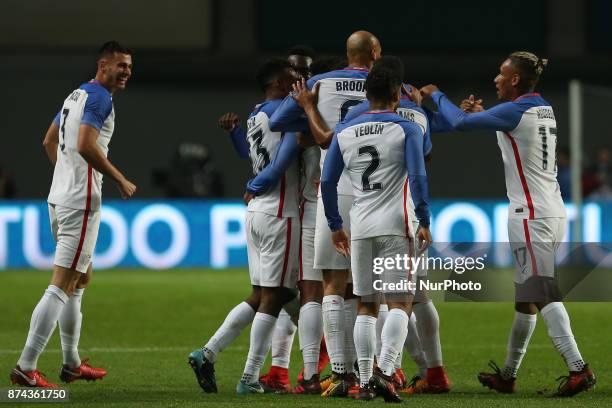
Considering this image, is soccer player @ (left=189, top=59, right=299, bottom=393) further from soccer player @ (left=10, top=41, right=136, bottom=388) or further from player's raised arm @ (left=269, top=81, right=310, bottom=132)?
soccer player @ (left=10, top=41, right=136, bottom=388)

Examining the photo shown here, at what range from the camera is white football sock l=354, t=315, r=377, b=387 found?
7.17 meters

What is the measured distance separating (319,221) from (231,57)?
16661 millimetres

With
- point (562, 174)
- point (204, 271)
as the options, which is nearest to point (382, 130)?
point (204, 271)

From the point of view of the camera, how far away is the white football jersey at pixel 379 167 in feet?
A: 23.3

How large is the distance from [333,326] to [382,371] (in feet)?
2.13

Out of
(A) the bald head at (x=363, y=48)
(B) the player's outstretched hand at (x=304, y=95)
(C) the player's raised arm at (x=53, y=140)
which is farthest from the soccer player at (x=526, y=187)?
(C) the player's raised arm at (x=53, y=140)

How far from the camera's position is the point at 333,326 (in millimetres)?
7523

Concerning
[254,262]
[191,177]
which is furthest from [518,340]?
[191,177]

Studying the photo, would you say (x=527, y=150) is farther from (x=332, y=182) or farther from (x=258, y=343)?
(x=258, y=343)

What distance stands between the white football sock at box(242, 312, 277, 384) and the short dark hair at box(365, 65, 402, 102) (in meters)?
1.44

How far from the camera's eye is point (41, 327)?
7.68 m

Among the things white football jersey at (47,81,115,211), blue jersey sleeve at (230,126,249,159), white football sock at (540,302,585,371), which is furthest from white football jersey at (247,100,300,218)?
white football sock at (540,302,585,371)

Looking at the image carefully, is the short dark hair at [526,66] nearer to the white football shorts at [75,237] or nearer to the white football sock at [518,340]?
the white football sock at [518,340]

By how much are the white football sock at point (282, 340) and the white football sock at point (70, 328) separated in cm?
123
